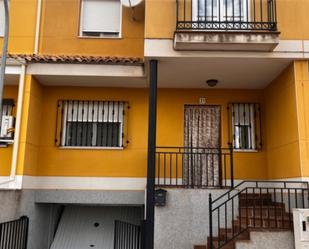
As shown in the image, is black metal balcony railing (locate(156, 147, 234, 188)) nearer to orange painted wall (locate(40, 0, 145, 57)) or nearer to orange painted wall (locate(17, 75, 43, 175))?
orange painted wall (locate(40, 0, 145, 57))

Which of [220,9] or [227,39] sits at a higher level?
[220,9]

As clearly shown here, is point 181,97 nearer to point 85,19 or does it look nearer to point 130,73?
point 130,73

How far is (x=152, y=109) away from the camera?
7.30 metres

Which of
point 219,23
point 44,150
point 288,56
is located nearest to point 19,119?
point 44,150

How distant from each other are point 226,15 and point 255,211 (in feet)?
14.3

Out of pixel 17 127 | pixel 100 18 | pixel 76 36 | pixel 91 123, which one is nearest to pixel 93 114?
pixel 91 123

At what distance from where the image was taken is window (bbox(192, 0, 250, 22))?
7855 mm

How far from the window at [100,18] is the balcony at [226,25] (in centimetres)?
252

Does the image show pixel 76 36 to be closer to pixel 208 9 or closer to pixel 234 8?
pixel 208 9

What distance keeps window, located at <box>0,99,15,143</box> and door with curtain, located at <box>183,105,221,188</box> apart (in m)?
4.66

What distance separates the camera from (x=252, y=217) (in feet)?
23.4

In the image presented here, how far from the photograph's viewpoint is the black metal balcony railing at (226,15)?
289 inches

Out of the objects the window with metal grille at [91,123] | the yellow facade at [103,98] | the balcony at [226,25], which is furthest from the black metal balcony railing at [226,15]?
the window with metal grille at [91,123]

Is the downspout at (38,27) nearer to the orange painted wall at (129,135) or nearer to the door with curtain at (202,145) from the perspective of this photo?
the orange painted wall at (129,135)
